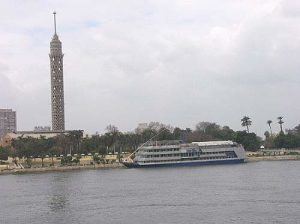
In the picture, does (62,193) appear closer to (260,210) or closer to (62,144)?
(260,210)

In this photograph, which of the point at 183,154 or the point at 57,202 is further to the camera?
the point at 183,154

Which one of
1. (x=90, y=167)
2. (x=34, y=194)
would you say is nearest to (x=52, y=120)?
(x=90, y=167)

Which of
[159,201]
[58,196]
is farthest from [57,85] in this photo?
[159,201]

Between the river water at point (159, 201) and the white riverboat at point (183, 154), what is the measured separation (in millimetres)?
35137

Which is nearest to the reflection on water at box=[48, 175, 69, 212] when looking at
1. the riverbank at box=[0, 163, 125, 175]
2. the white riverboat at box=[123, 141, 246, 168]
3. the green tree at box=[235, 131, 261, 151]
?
the riverbank at box=[0, 163, 125, 175]

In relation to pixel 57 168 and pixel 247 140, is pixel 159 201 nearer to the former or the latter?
pixel 57 168

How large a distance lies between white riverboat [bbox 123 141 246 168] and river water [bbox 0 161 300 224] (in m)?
35.1

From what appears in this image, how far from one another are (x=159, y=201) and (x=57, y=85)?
477 feet

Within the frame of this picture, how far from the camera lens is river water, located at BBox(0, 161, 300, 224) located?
42438 millimetres

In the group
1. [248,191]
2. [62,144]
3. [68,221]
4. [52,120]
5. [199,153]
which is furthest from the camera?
[52,120]

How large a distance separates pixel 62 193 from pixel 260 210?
83.1 feet

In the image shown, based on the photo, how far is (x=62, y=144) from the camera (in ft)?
443

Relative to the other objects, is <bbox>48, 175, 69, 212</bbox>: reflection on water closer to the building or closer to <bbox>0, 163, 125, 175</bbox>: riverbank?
<bbox>0, 163, 125, 175</bbox>: riverbank

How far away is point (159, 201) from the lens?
51438 mm
